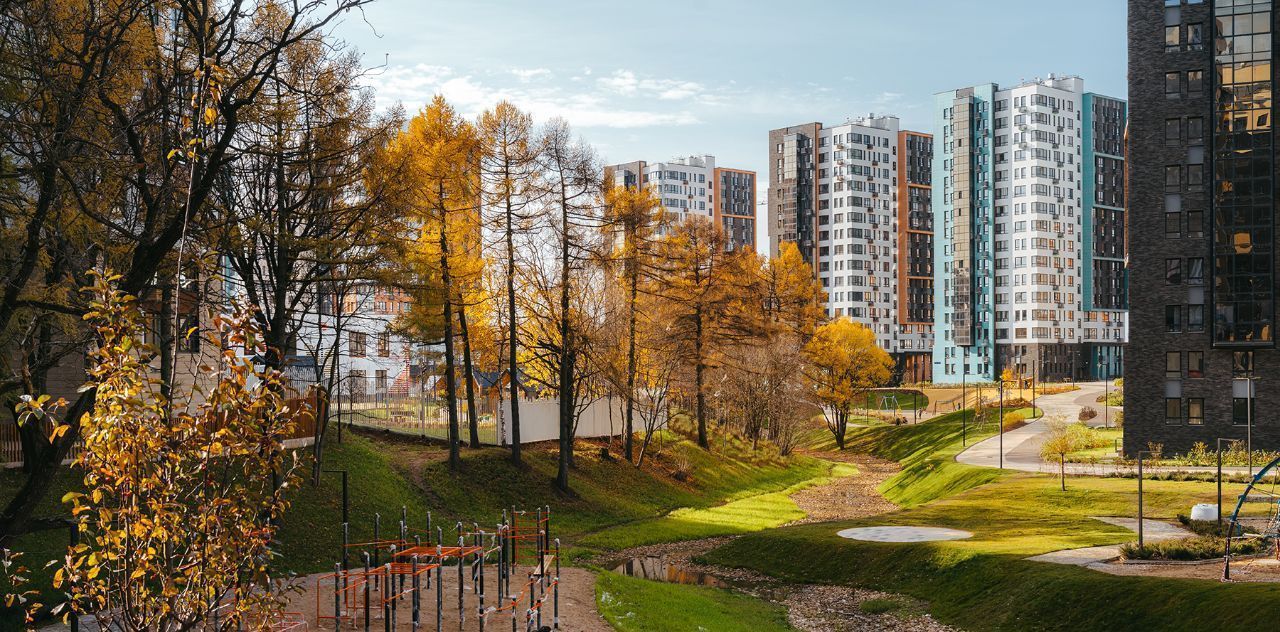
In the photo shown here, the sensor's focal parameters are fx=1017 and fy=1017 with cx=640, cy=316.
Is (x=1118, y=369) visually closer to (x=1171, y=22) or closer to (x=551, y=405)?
(x=1171, y=22)

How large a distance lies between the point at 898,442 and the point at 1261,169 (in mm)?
31674

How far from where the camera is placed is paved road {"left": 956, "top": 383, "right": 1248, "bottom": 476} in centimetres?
4497

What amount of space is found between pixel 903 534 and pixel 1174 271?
27.8 metres

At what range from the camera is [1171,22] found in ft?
168

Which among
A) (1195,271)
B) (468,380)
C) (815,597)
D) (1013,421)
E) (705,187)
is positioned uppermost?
(705,187)

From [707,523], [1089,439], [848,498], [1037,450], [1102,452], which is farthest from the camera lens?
[1089,439]

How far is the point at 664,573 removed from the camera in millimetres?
29078

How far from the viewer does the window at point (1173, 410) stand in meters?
50.4

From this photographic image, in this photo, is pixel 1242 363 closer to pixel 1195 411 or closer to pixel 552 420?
pixel 1195 411

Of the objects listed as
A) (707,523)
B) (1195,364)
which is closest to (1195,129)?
(1195,364)

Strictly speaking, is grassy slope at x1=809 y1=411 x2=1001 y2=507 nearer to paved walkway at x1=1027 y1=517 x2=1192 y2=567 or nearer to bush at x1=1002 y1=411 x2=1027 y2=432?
bush at x1=1002 y1=411 x2=1027 y2=432

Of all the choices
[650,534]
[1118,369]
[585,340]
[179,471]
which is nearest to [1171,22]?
[585,340]

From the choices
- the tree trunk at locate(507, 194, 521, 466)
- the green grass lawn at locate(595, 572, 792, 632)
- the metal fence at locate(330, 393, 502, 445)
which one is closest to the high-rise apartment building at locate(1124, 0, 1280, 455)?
the tree trunk at locate(507, 194, 521, 466)

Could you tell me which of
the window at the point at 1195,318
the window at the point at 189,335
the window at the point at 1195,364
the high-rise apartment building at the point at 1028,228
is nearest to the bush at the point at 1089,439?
the window at the point at 1195,364
